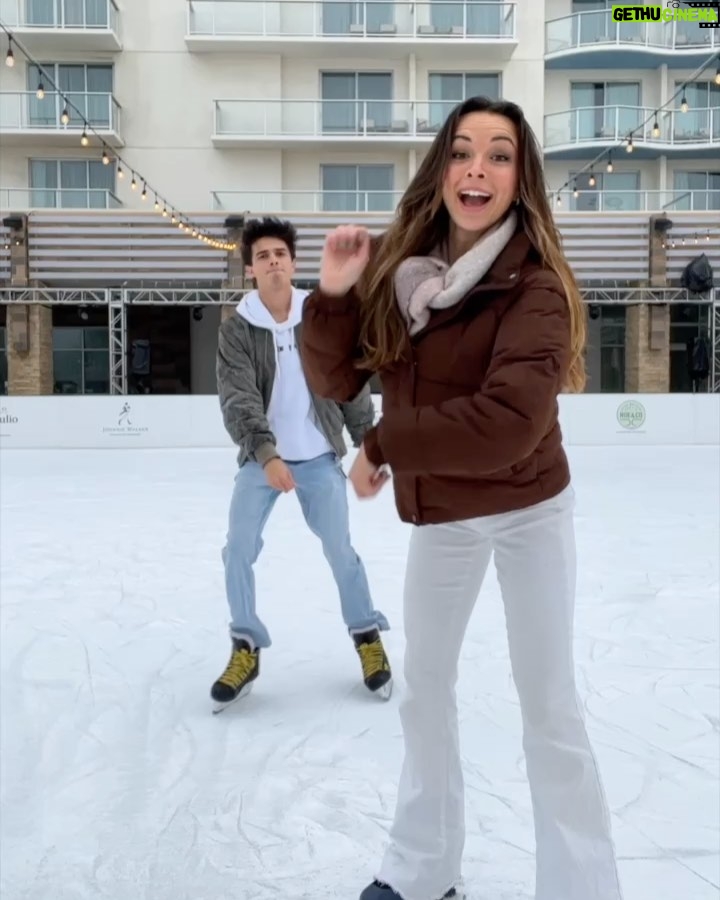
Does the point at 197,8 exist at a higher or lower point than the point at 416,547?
higher

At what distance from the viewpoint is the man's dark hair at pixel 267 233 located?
2.80m

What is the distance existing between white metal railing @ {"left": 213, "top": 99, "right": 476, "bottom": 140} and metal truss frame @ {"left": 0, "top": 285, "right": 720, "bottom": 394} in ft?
13.4

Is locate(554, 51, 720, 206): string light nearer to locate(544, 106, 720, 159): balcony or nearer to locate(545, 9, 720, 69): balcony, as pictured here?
locate(544, 106, 720, 159): balcony

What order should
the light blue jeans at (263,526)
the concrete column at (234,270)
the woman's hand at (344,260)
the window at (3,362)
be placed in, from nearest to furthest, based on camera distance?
the woman's hand at (344,260), the light blue jeans at (263,526), the concrete column at (234,270), the window at (3,362)

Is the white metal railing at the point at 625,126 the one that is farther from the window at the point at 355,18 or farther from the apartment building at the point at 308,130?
the window at the point at 355,18

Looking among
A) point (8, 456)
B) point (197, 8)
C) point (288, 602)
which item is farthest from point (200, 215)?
point (288, 602)

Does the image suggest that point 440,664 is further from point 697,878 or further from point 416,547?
point 697,878

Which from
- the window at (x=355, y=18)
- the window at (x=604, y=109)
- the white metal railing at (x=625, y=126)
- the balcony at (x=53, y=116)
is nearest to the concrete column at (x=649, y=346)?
the white metal railing at (x=625, y=126)

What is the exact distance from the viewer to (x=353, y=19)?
66.7 feet

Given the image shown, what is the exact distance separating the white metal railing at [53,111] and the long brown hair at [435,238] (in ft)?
65.5

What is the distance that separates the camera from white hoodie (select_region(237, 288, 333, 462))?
282 centimetres

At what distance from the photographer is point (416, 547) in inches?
66.1

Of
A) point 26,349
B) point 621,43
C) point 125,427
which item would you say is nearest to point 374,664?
point 125,427

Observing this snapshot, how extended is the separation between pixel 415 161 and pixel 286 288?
1888 cm
